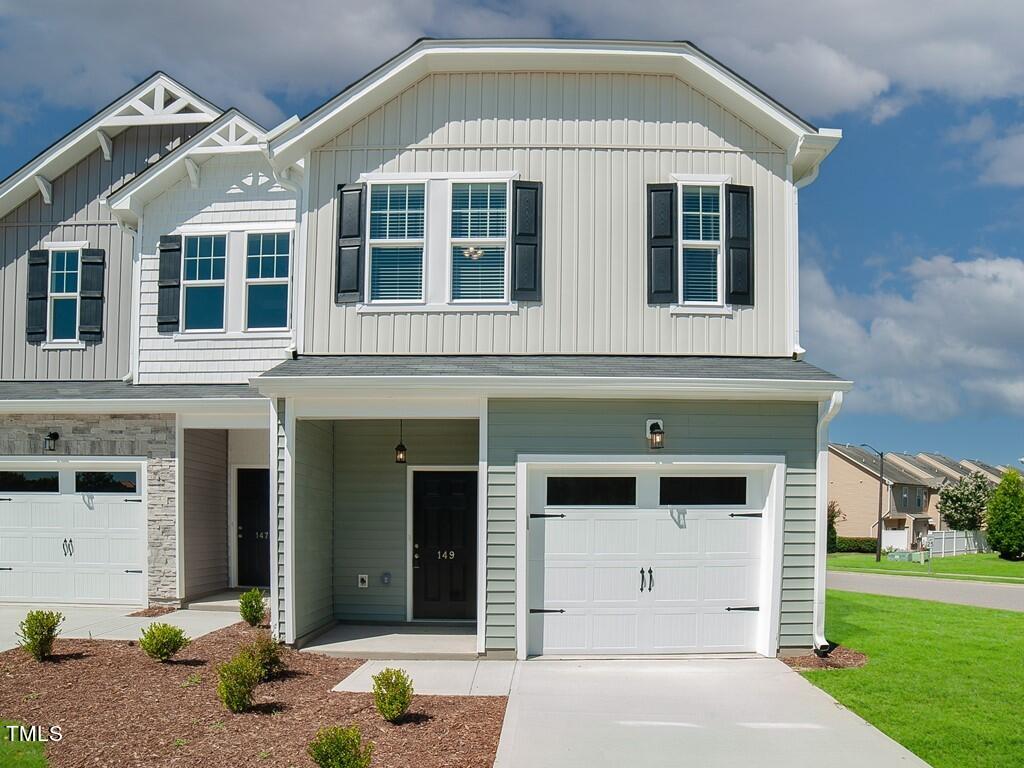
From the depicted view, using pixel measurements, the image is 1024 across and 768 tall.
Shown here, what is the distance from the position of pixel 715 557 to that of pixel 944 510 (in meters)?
49.6

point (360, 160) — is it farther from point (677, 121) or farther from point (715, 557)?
point (715, 557)

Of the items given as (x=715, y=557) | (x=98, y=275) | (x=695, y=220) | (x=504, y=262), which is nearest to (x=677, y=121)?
(x=695, y=220)

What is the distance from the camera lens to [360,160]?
11484 millimetres

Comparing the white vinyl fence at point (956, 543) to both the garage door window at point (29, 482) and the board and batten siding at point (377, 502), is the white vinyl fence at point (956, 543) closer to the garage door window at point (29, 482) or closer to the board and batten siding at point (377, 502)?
the board and batten siding at point (377, 502)

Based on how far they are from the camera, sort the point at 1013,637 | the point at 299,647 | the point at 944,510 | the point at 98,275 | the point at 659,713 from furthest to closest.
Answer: the point at 944,510
the point at 98,275
the point at 1013,637
the point at 299,647
the point at 659,713

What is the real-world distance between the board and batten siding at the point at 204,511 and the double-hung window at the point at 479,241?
5.30 m

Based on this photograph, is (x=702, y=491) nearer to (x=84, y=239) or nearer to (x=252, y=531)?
(x=252, y=531)

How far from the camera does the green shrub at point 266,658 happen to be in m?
8.94

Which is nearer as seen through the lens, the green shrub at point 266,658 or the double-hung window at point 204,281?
the green shrub at point 266,658

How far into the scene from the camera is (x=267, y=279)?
545 inches

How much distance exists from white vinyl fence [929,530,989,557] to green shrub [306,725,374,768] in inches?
1721

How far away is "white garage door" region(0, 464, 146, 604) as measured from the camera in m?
13.6

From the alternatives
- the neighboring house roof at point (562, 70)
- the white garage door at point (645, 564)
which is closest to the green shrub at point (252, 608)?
the white garage door at point (645, 564)

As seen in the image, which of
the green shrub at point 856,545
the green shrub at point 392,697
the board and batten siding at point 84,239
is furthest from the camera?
the green shrub at point 856,545
